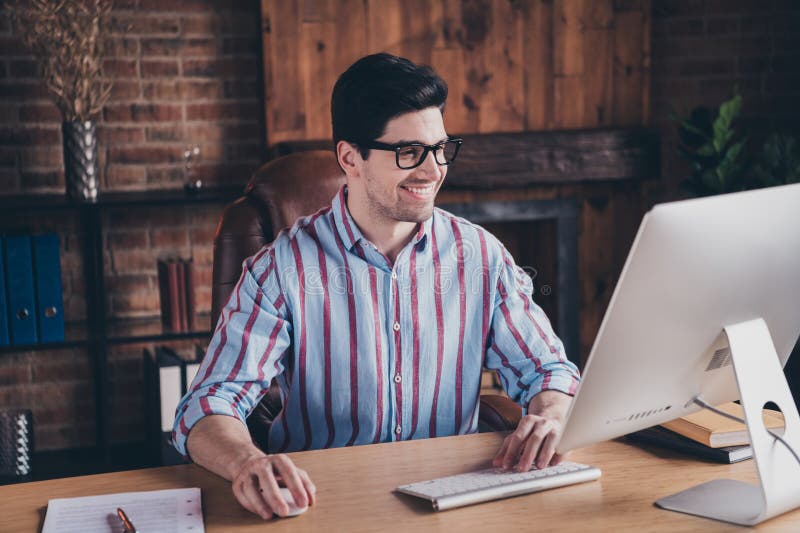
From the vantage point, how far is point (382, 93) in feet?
5.66

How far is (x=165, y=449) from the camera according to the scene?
3.11 m

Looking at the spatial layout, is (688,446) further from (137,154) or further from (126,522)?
(137,154)

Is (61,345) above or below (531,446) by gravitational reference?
below

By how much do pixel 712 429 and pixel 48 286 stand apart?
2.35 meters

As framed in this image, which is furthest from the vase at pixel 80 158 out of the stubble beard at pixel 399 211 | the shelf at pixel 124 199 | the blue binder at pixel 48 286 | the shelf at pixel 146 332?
the stubble beard at pixel 399 211

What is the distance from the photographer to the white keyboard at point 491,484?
1.27m

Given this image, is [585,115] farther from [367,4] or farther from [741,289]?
[741,289]

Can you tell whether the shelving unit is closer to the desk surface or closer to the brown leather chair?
the brown leather chair

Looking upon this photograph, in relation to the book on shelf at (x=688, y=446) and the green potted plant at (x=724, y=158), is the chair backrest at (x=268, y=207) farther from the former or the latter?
the green potted plant at (x=724, y=158)

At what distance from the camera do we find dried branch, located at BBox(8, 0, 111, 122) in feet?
10.0

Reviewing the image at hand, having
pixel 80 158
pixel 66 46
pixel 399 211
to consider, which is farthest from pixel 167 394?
pixel 399 211

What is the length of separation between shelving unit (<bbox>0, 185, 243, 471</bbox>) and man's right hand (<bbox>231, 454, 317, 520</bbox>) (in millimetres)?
1903

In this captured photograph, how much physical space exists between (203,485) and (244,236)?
0.76 metres

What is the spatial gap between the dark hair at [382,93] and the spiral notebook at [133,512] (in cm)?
75
